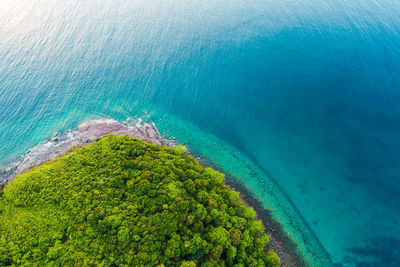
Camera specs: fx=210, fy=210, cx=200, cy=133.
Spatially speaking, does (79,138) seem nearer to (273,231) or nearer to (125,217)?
(125,217)

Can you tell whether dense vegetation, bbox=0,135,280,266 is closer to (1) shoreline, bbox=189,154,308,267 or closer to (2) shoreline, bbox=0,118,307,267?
(1) shoreline, bbox=189,154,308,267

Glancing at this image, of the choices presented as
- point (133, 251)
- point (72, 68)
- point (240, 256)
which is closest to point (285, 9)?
point (72, 68)

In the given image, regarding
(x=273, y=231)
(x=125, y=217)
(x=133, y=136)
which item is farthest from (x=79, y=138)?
(x=273, y=231)

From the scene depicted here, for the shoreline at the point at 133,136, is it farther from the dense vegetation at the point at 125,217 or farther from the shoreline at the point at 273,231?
the dense vegetation at the point at 125,217

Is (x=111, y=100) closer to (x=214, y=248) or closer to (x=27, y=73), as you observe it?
(x=27, y=73)

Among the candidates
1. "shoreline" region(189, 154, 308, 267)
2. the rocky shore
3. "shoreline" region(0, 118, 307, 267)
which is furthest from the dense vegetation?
the rocky shore
